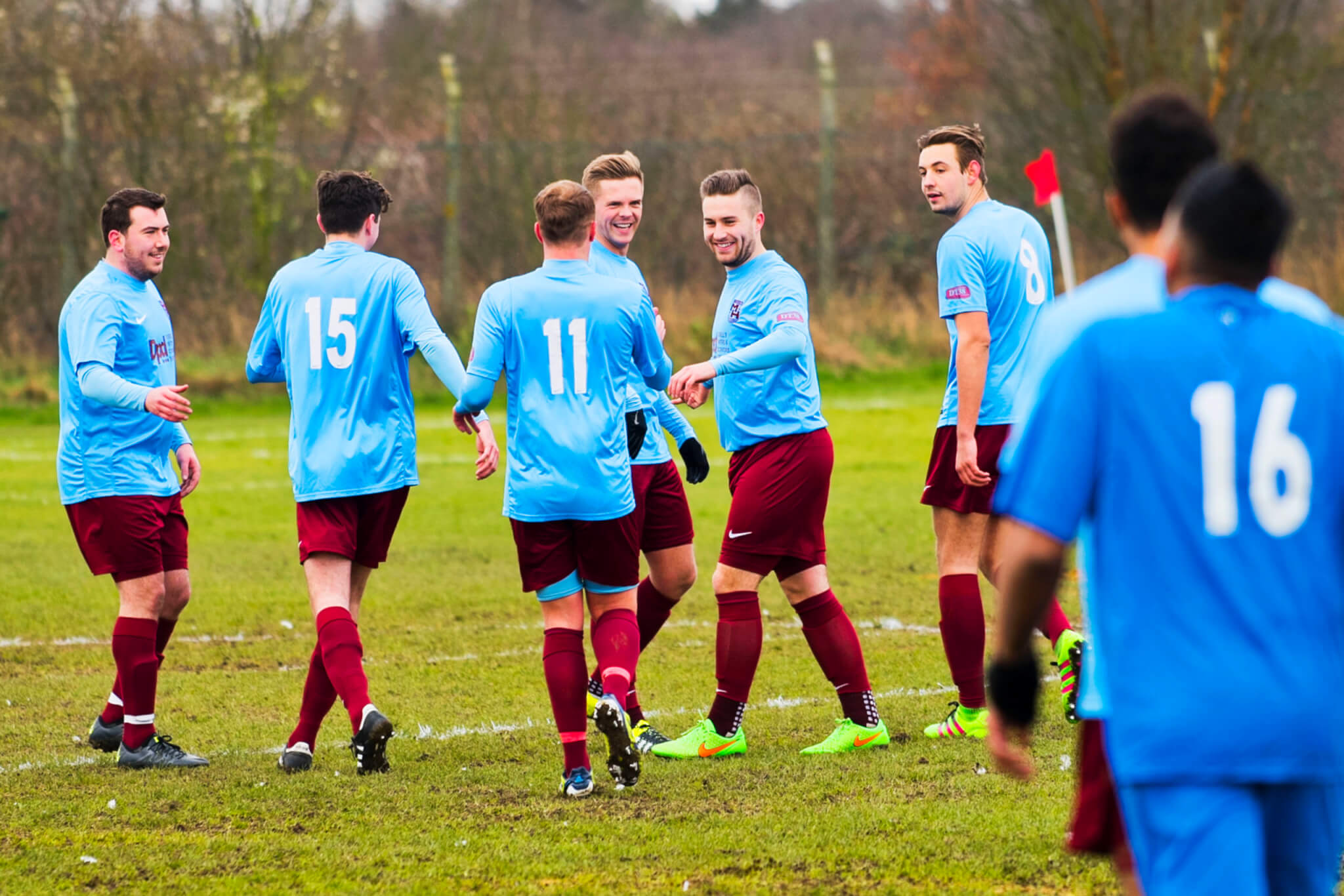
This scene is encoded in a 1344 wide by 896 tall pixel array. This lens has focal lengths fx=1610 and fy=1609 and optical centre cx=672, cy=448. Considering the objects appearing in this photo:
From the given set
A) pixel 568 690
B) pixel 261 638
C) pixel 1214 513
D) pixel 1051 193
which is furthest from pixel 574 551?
pixel 1051 193

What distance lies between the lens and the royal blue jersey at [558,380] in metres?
4.98

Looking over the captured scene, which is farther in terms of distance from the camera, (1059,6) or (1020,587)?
(1059,6)

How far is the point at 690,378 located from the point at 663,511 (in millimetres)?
1059

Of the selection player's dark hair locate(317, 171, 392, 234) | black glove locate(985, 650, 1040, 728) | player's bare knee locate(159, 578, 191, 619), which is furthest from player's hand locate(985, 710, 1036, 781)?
player's bare knee locate(159, 578, 191, 619)

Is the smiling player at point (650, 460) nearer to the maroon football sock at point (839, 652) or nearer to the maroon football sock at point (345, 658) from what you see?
the maroon football sock at point (839, 652)

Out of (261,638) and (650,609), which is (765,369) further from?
(261,638)

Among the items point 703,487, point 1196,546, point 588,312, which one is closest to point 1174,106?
point 1196,546

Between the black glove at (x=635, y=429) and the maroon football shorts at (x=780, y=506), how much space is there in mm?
519

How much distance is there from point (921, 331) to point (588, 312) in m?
16.3

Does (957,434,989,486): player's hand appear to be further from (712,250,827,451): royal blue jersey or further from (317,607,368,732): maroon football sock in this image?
(317,607,368,732): maroon football sock

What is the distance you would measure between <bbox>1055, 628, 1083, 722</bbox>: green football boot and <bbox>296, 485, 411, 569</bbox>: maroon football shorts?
2467mm

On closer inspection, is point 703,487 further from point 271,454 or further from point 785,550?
point 785,550

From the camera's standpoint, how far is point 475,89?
2311 centimetres

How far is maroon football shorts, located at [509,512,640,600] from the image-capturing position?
201 inches
